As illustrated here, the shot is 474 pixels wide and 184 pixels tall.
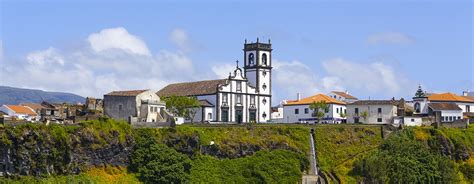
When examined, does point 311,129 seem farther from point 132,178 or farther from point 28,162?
Result: point 28,162

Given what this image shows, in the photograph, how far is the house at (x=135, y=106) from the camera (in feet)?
317

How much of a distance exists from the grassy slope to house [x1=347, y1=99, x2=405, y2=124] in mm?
9582

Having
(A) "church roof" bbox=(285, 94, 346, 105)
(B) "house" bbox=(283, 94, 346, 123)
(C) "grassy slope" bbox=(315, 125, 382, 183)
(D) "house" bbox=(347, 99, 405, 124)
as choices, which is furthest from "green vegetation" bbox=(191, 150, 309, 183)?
(A) "church roof" bbox=(285, 94, 346, 105)

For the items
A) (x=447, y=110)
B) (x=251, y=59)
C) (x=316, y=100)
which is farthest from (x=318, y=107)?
(x=447, y=110)

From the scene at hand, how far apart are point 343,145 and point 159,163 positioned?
2266 cm

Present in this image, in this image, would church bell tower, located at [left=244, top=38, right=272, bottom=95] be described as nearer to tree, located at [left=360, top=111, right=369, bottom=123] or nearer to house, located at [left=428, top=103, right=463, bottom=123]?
tree, located at [left=360, top=111, right=369, bottom=123]

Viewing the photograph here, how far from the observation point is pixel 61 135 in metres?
79.7

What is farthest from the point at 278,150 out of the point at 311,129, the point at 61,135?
the point at 61,135

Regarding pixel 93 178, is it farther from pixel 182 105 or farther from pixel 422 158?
pixel 422 158

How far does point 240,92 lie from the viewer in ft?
354

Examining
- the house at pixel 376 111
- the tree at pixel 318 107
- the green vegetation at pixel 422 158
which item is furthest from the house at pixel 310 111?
the green vegetation at pixel 422 158

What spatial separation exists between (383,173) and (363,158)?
13.9ft

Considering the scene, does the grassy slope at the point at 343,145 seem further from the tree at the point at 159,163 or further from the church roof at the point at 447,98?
the church roof at the point at 447,98

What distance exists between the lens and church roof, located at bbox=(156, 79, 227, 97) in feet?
352
